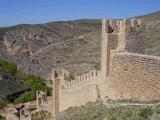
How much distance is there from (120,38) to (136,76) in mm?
2977

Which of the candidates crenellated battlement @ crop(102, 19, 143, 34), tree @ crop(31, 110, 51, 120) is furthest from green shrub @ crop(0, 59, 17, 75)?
crenellated battlement @ crop(102, 19, 143, 34)

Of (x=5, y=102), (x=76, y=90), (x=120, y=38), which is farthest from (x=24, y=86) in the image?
(x=120, y=38)

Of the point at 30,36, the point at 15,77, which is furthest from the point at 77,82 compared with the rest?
the point at 30,36

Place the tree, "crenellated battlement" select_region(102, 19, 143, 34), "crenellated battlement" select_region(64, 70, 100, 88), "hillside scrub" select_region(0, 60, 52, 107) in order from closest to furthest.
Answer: "crenellated battlement" select_region(102, 19, 143, 34) < "crenellated battlement" select_region(64, 70, 100, 88) < the tree < "hillside scrub" select_region(0, 60, 52, 107)

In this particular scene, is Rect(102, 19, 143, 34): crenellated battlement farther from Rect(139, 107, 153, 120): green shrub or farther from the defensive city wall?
Rect(139, 107, 153, 120): green shrub

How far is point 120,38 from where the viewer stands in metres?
16.7

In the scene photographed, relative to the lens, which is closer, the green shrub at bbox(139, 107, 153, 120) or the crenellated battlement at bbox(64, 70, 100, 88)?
the green shrub at bbox(139, 107, 153, 120)

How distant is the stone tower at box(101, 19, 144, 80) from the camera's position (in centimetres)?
1641

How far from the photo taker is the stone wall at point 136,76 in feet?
43.7

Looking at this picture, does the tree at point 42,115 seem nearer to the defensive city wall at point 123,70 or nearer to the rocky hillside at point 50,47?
the defensive city wall at point 123,70

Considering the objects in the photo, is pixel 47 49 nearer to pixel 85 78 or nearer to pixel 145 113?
pixel 85 78

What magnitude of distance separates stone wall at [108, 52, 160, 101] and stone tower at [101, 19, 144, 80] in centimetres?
85

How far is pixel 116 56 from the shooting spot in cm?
1574

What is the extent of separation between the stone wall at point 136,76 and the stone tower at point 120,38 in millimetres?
846
